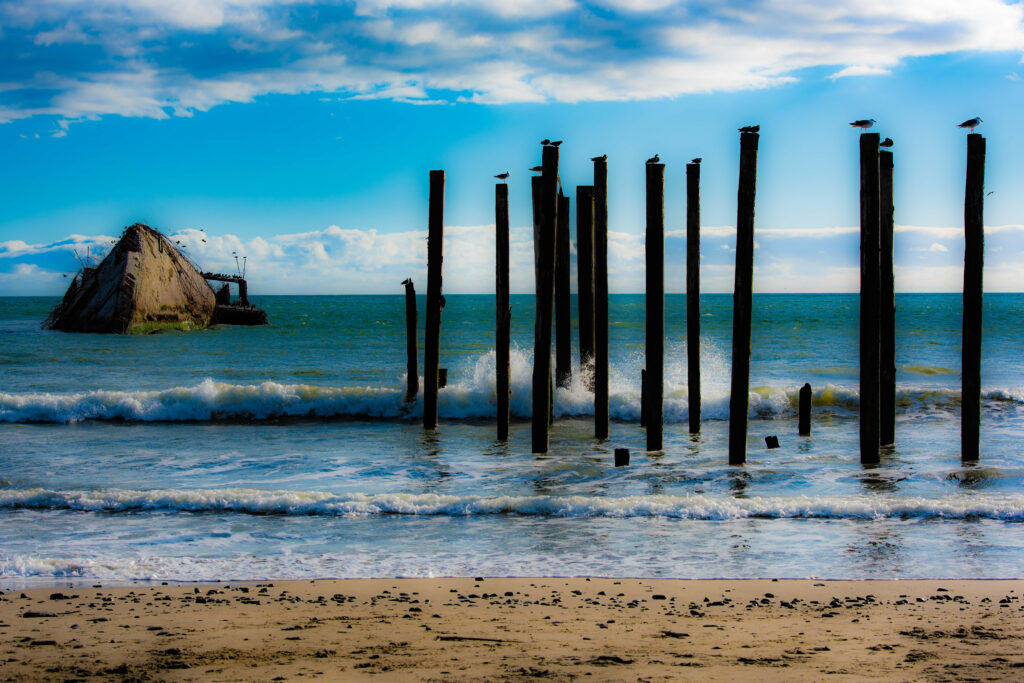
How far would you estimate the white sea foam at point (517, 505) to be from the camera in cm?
879

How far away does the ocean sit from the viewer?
7.29 m

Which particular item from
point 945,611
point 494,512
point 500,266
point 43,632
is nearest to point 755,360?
point 500,266

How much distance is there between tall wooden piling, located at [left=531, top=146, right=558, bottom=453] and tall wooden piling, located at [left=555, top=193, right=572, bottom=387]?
261cm

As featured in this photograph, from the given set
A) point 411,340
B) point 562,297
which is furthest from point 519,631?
point 411,340

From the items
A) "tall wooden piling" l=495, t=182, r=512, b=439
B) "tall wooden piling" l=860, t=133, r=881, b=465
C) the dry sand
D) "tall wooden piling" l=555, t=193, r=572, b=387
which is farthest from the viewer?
"tall wooden piling" l=555, t=193, r=572, b=387

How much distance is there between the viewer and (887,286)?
11.5m

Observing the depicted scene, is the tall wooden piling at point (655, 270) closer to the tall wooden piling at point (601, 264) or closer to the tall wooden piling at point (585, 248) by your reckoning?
the tall wooden piling at point (601, 264)

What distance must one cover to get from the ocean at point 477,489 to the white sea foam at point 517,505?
0.03 m

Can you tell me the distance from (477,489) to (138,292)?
37011 mm

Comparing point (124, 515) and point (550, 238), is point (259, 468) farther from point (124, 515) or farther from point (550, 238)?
point (550, 238)

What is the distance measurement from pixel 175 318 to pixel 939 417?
125ft

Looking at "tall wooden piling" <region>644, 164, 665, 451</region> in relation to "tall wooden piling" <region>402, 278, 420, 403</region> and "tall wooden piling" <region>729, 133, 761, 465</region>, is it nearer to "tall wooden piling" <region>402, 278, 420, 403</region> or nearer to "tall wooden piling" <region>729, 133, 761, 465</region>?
"tall wooden piling" <region>729, 133, 761, 465</region>

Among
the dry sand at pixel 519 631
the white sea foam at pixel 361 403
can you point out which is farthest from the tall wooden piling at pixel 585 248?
the dry sand at pixel 519 631

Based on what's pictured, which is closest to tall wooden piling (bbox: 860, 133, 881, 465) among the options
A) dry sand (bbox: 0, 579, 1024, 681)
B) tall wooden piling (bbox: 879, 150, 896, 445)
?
tall wooden piling (bbox: 879, 150, 896, 445)
